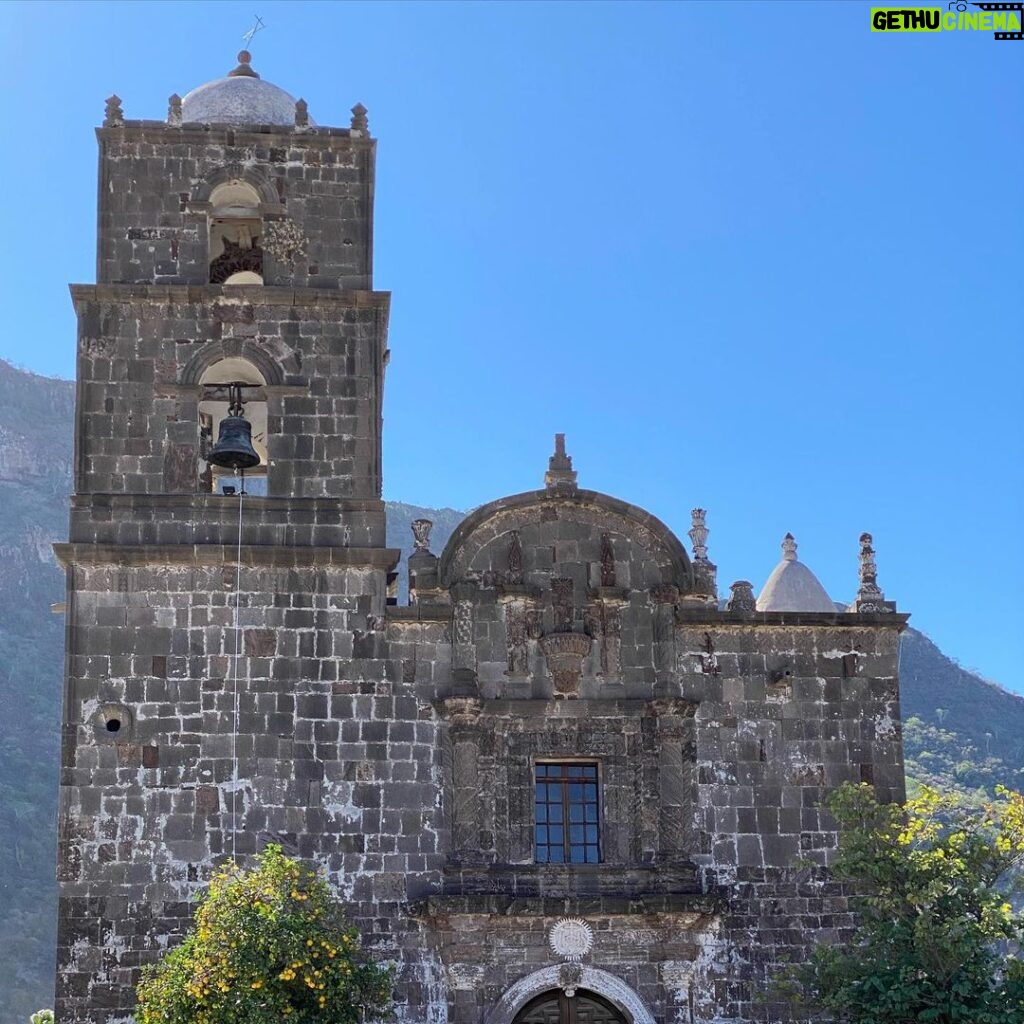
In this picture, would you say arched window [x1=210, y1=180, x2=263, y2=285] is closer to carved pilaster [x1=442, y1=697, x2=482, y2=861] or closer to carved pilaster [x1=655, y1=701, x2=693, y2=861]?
carved pilaster [x1=442, y1=697, x2=482, y2=861]

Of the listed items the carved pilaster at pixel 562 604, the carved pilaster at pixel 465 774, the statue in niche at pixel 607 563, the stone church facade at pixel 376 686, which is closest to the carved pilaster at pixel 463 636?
the stone church facade at pixel 376 686

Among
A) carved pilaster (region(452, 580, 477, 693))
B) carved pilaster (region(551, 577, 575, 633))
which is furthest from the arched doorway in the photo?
carved pilaster (region(551, 577, 575, 633))

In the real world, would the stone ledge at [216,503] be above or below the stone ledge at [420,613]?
above

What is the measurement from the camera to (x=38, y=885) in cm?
8094

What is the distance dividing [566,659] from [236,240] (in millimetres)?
8869

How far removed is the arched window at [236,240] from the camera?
29.6 meters

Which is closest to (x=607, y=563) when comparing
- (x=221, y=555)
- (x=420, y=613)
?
(x=420, y=613)

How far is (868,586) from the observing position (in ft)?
94.2

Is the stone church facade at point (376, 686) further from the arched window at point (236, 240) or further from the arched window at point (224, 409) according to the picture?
A: the arched window at point (236, 240)

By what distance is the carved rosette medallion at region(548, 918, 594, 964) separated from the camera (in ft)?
86.0

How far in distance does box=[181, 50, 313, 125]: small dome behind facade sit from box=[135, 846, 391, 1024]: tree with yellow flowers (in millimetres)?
12067

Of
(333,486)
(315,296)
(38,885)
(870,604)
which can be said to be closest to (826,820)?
(870,604)

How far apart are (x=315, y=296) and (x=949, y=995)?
43.8 ft

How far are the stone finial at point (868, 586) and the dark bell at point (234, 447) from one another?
921 centimetres
